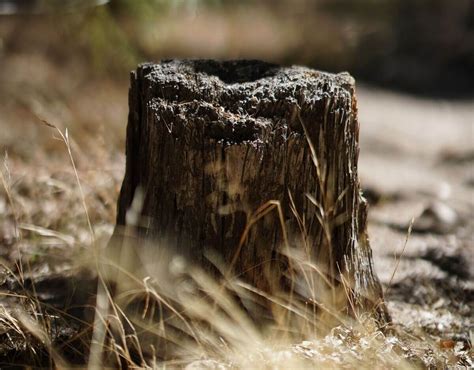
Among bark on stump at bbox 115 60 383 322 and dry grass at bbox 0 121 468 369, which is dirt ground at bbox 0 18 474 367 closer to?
dry grass at bbox 0 121 468 369

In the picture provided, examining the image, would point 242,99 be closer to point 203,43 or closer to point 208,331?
point 208,331

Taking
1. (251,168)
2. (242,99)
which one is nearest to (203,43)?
(242,99)

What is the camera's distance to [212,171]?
7.25 ft

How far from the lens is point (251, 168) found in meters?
2.21

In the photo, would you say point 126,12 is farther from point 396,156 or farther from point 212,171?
point 212,171

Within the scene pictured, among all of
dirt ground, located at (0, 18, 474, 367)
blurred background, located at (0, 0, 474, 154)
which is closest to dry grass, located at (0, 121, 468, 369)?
dirt ground, located at (0, 18, 474, 367)

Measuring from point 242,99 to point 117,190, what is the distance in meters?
1.24

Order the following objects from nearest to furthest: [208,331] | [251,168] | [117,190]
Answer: [251,168] → [208,331] → [117,190]

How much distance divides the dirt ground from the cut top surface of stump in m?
0.53

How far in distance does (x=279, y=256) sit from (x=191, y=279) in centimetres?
30

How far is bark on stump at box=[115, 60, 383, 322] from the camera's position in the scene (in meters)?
2.21

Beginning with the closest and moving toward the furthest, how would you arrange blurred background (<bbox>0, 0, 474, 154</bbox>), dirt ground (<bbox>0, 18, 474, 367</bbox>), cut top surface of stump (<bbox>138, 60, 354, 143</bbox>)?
cut top surface of stump (<bbox>138, 60, 354, 143</bbox>)
dirt ground (<bbox>0, 18, 474, 367</bbox>)
blurred background (<bbox>0, 0, 474, 154</bbox>)

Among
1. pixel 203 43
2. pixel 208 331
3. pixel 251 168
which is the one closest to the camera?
pixel 251 168

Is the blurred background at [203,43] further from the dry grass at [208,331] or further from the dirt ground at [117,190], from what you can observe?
the dry grass at [208,331]
